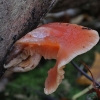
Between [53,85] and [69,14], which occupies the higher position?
[53,85]

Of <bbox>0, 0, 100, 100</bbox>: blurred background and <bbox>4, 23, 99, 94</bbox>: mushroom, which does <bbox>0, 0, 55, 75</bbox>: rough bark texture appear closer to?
<bbox>4, 23, 99, 94</bbox>: mushroom

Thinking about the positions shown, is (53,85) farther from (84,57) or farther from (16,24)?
(84,57)

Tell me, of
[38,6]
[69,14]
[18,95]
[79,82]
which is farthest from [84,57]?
[38,6]

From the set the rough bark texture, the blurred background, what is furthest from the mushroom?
the blurred background

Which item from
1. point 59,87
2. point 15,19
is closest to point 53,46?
Answer: point 15,19

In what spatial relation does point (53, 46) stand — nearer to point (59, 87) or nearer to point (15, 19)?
point (15, 19)

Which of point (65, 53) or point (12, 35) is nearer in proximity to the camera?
point (65, 53)

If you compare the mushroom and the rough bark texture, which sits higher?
the rough bark texture

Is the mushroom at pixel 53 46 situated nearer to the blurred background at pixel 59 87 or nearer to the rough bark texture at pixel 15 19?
the rough bark texture at pixel 15 19
